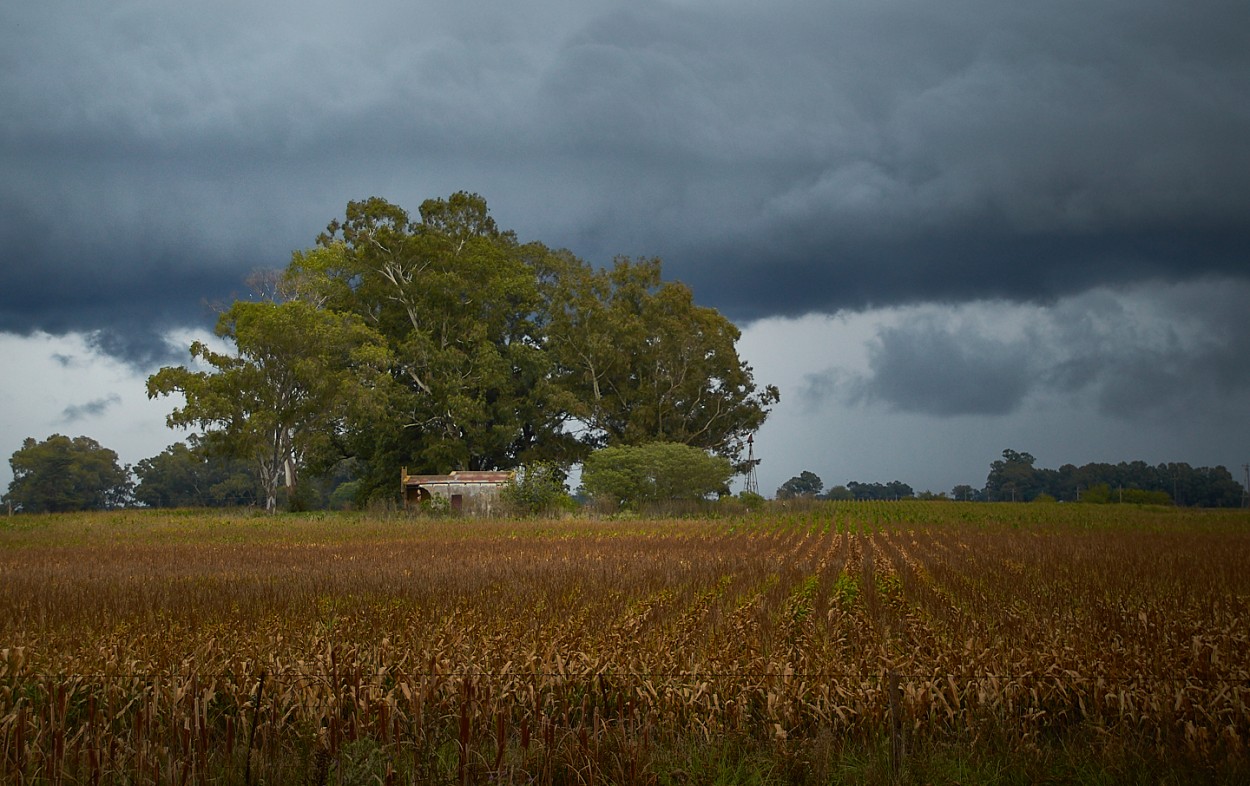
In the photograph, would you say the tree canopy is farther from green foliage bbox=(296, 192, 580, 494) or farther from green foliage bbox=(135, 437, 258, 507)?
green foliage bbox=(135, 437, 258, 507)

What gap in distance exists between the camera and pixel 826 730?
608 centimetres

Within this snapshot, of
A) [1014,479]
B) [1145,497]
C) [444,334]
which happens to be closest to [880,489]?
[1014,479]

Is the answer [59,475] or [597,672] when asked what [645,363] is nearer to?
[597,672]

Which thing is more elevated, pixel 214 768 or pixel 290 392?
pixel 290 392

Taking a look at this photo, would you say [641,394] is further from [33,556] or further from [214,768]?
[214,768]

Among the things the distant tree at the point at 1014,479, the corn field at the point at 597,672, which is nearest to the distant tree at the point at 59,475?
the corn field at the point at 597,672

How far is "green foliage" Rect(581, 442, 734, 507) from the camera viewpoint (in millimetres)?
48656

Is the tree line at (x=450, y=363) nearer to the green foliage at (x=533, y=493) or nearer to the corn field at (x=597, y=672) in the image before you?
the green foliage at (x=533, y=493)

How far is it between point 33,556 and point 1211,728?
25.6 metres

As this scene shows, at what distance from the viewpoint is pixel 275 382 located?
4725 cm

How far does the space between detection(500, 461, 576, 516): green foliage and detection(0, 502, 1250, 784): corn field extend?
2879cm

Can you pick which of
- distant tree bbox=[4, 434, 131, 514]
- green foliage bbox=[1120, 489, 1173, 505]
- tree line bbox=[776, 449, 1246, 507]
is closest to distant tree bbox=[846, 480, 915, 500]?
tree line bbox=[776, 449, 1246, 507]

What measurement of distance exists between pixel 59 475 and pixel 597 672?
95713mm

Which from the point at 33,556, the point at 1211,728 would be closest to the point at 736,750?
the point at 1211,728
